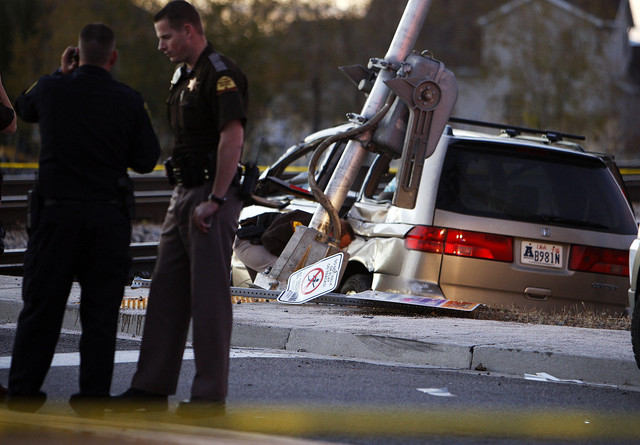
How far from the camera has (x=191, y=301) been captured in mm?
4859

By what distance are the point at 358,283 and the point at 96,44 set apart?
14.7ft

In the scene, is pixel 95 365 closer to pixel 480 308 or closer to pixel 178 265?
pixel 178 265

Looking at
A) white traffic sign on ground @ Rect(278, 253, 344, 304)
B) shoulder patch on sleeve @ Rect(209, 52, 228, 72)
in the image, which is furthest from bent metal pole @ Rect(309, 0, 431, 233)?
shoulder patch on sleeve @ Rect(209, 52, 228, 72)

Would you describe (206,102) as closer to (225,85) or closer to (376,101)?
(225,85)

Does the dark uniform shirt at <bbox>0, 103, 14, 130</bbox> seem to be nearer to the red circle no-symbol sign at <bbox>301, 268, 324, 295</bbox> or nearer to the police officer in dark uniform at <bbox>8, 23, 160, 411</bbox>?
the police officer in dark uniform at <bbox>8, 23, 160, 411</bbox>

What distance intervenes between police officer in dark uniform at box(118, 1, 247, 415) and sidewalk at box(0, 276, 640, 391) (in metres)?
2.43

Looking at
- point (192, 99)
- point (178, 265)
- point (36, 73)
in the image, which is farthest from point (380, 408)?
point (36, 73)

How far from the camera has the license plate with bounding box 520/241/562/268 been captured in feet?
27.2

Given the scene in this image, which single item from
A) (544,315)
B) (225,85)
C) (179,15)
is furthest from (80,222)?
(544,315)

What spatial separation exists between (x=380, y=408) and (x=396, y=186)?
10.8ft

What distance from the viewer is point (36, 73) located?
41.0 meters

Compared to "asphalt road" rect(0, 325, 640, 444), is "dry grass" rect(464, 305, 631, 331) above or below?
above

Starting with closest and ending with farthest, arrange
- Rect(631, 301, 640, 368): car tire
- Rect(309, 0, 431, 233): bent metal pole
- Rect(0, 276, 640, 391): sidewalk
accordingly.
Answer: Rect(631, 301, 640, 368): car tire, Rect(0, 276, 640, 391): sidewalk, Rect(309, 0, 431, 233): bent metal pole

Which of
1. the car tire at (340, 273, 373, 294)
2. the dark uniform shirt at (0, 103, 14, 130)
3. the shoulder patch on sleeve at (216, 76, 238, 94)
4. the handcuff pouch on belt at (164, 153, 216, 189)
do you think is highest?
the shoulder patch on sleeve at (216, 76, 238, 94)
